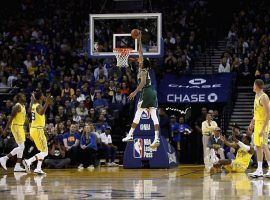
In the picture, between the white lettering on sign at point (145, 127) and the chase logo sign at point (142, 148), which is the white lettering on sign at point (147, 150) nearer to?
the chase logo sign at point (142, 148)

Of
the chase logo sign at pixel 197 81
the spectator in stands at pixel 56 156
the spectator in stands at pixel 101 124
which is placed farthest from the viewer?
the chase logo sign at pixel 197 81

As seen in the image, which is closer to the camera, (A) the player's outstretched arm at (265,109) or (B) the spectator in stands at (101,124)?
(A) the player's outstretched arm at (265,109)

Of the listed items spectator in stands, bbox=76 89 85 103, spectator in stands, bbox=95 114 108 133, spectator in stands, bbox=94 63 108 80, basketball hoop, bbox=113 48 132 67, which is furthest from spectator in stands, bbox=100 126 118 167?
basketball hoop, bbox=113 48 132 67

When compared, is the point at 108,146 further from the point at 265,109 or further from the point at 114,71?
the point at 265,109

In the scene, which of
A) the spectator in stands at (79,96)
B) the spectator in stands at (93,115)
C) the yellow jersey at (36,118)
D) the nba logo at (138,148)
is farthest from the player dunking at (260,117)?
the spectator in stands at (79,96)

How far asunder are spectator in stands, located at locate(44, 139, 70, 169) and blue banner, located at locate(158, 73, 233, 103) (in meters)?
5.04

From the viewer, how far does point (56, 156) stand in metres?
21.7

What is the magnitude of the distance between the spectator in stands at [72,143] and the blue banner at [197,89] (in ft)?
14.4

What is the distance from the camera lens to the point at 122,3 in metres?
20.3

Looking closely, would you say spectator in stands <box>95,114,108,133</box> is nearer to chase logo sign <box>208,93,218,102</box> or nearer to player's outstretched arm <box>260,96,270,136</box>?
chase logo sign <box>208,93,218,102</box>

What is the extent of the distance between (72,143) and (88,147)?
74 cm

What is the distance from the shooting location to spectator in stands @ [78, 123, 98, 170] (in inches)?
854

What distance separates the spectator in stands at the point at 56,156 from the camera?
21500 mm

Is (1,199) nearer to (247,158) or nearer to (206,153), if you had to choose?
(247,158)
